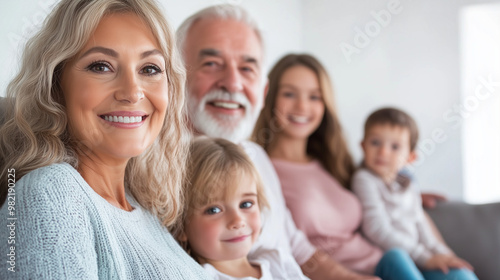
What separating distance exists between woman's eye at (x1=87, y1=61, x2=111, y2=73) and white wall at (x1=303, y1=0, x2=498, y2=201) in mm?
2797

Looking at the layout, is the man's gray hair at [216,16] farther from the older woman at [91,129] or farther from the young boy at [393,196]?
the young boy at [393,196]

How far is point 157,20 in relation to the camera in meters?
1.10

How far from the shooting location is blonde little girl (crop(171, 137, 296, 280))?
4.09 feet

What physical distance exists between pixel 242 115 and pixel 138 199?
0.57 m

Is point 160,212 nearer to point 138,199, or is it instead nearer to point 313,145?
point 138,199

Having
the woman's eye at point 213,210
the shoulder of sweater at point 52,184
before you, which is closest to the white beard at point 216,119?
the woman's eye at point 213,210

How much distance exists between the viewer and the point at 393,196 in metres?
2.21

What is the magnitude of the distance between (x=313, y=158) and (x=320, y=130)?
0.13 m

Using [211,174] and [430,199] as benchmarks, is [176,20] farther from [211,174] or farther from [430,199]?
[430,199]

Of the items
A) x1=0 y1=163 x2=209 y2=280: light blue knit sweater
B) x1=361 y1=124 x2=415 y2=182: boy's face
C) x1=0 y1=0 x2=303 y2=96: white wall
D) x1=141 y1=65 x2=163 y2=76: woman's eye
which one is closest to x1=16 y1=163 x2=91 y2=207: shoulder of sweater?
x1=0 y1=163 x2=209 y2=280: light blue knit sweater

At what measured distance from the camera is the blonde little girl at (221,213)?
4.09ft

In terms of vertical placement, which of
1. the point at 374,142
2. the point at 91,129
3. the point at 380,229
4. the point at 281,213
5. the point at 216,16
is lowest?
the point at 380,229

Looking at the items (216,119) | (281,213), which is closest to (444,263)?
(281,213)

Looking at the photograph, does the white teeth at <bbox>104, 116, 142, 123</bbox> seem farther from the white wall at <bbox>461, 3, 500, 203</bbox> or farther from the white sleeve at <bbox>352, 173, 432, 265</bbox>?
the white wall at <bbox>461, 3, 500, 203</bbox>
